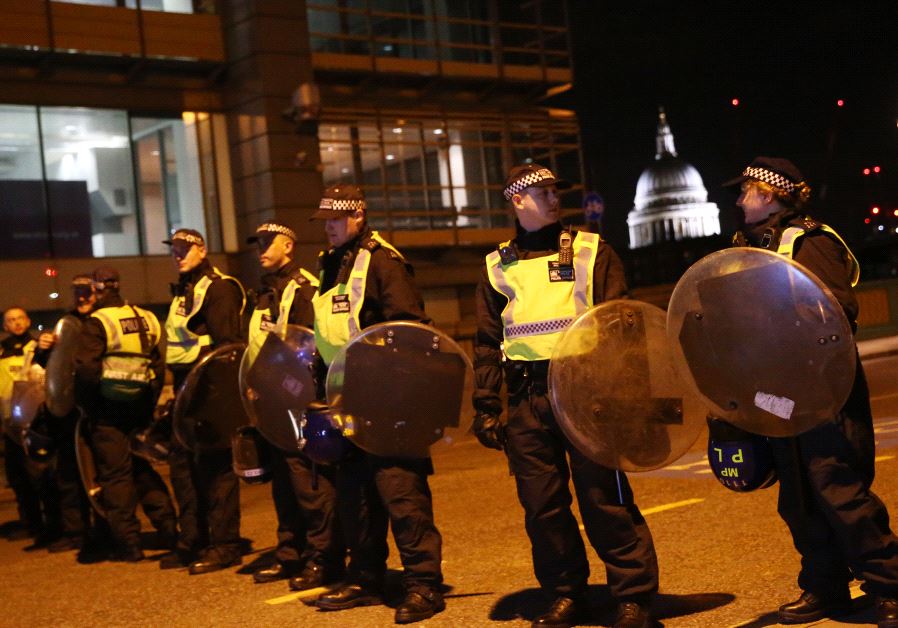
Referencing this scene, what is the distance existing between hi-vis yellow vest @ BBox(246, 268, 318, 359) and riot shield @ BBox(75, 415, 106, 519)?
7.61 feet

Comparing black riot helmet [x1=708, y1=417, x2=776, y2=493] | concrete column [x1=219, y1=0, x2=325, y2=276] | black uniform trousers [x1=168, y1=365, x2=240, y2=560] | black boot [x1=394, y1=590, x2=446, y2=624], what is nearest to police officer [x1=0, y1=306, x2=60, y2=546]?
black uniform trousers [x1=168, y1=365, x2=240, y2=560]

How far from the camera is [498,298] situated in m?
5.88

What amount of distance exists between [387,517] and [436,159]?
26.4 meters

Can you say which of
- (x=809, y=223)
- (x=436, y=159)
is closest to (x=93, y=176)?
(x=436, y=159)

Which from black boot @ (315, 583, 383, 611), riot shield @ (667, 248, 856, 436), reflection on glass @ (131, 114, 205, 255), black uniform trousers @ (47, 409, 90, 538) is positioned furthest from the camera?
reflection on glass @ (131, 114, 205, 255)

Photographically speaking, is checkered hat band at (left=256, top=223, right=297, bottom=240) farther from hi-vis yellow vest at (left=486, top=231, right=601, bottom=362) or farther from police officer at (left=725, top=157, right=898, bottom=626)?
police officer at (left=725, top=157, right=898, bottom=626)

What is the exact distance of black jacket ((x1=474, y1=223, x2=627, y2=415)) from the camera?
5.68 m

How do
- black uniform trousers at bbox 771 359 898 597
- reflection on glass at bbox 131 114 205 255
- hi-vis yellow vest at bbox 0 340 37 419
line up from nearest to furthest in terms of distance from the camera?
1. black uniform trousers at bbox 771 359 898 597
2. hi-vis yellow vest at bbox 0 340 37 419
3. reflection on glass at bbox 131 114 205 255

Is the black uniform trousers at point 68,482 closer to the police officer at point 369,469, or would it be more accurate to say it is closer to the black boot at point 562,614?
the police officer at point 369,469

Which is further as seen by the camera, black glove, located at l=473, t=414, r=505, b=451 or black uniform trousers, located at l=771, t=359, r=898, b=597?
black glove, located at l=473, t=414, r=505, b=451

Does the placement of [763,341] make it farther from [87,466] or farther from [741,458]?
[87,466]

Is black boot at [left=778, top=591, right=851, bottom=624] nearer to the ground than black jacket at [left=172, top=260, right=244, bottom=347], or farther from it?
nearer to the ground

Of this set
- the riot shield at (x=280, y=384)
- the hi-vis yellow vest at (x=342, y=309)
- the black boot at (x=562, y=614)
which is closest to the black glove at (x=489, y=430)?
the black boot at (x=562, y=614)

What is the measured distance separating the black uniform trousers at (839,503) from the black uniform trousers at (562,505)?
0.63 meters
